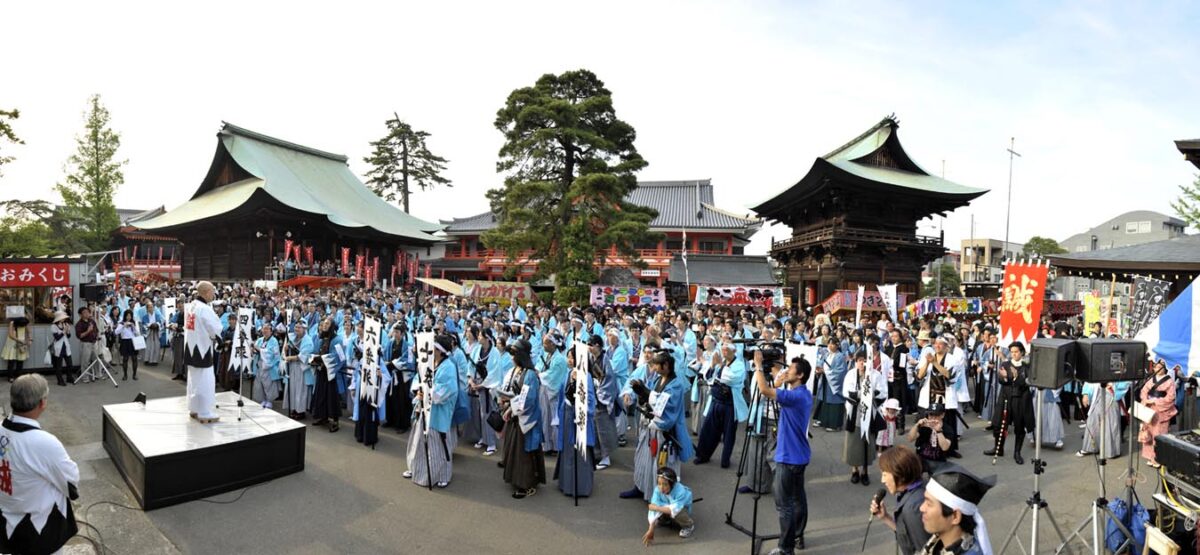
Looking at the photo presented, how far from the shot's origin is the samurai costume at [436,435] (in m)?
6.80

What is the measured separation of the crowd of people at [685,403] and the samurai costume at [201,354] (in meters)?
1.75

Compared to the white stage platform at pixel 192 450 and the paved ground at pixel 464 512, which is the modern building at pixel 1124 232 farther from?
the white stage platform at pixel 192 450

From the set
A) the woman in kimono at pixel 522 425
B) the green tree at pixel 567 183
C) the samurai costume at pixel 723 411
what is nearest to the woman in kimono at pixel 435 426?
the woman in kimono at pixel 522 425

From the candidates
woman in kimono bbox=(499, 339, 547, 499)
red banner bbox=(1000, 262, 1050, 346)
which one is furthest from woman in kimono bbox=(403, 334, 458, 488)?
red banner bbox=(1000, 262, 1050, 346)

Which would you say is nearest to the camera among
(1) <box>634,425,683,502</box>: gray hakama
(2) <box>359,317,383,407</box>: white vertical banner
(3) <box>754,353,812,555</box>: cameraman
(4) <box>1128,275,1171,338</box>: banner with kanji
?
(3) <box>754,353,812,555</box>: cameraman

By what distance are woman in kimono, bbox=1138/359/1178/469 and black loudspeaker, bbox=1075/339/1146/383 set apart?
11.9 ft

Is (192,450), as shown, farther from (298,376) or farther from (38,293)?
(38,293)

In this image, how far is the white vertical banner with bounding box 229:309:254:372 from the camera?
10.2 m

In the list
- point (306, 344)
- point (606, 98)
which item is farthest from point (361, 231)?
point (306, 344)

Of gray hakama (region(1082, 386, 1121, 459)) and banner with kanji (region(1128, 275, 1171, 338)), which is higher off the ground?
banner with kanji (region(1128, 275, 1171, 338))

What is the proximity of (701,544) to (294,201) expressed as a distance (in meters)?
33.9

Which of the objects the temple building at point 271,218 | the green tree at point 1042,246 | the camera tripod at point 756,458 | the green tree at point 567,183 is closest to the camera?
the camera tripod at point 756,458

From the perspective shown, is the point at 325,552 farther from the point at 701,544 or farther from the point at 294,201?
the point at 294,201

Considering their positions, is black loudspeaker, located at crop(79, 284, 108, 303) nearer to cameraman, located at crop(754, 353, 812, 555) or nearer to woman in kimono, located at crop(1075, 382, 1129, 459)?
cameraman, located at crop(754, 353, 812, 555)
